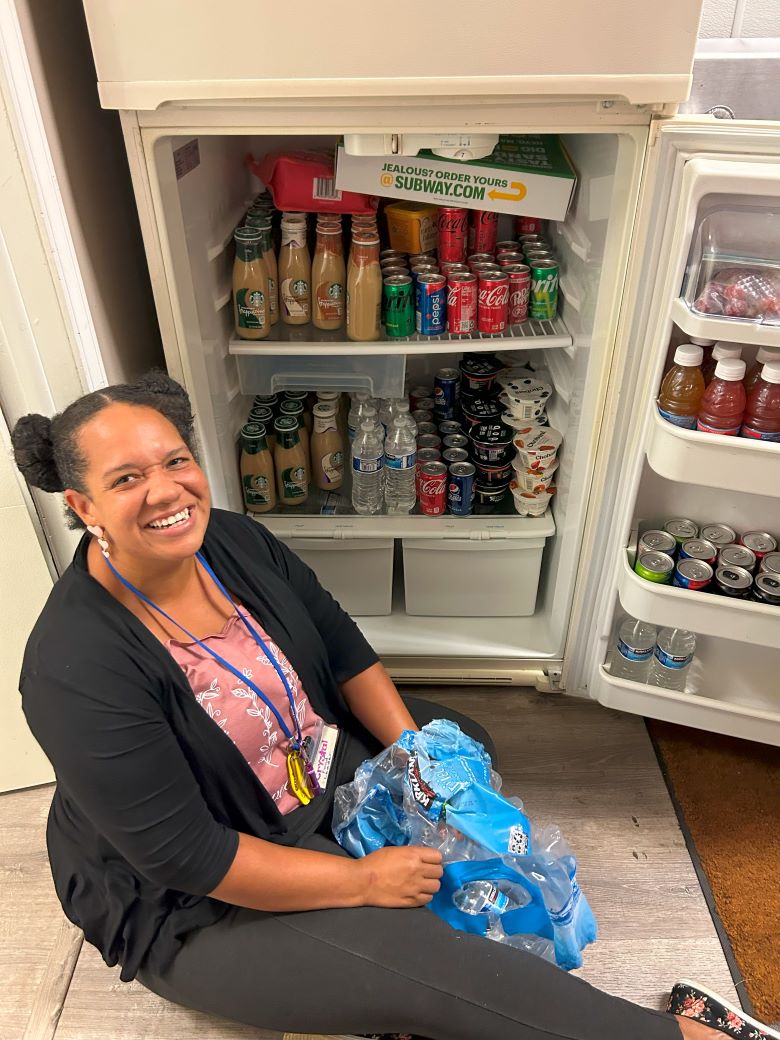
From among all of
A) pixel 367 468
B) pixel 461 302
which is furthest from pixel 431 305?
pixel 367 468

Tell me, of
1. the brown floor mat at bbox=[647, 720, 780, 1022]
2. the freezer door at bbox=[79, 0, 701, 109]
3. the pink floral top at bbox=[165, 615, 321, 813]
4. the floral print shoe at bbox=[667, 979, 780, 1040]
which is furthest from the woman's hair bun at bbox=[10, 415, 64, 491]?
the brown floor mat at bbox=[647, 720, 780, 1022]

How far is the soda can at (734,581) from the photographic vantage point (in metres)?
1.45

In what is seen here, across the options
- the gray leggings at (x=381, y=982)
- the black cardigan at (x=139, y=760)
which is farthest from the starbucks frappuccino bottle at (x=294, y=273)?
the gray leggings at (x=381, y=982)

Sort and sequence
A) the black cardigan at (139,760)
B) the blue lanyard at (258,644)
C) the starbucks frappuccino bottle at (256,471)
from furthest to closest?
the starbucks frappuccino bottle at (256,471) < the blue lanyard at (258,644) < the black cardigan at (139,760)

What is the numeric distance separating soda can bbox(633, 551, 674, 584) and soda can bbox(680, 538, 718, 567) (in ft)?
0.13

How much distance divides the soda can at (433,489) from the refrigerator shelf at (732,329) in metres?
0.70

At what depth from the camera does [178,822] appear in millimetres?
1052

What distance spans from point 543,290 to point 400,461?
0.46 metres

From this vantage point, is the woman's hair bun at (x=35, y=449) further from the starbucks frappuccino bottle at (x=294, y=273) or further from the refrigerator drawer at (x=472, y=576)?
the refrigerator drawer at (x=472, y=576)

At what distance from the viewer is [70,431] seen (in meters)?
1.03

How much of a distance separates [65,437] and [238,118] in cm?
54

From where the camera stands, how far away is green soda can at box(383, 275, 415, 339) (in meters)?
1.56

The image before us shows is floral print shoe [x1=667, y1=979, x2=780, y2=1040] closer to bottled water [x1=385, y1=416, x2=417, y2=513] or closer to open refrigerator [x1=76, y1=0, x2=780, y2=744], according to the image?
open refrigerator [x1=76, y1=0, x2=780, y2=744]

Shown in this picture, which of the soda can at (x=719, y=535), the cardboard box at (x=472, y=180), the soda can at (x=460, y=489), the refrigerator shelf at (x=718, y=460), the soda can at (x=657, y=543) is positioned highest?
the cardboard box at (x=472, y=180)
